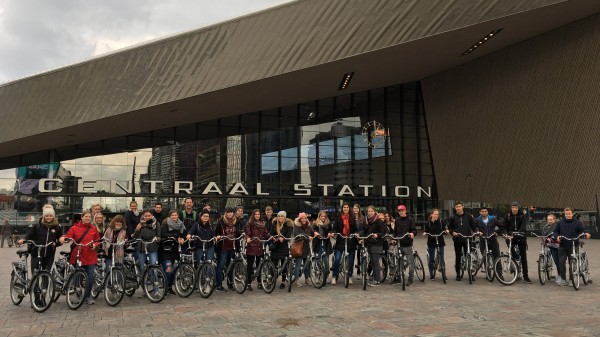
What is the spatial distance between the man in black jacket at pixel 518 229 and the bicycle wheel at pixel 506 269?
35cm

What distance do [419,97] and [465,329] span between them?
85.9 ft

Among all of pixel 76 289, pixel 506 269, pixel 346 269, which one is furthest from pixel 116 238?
pixel 506 269

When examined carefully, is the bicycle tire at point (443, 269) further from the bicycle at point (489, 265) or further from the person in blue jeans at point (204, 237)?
the person in blue jeans at point (204, 237)

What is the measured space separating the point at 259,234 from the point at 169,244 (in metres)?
1.76

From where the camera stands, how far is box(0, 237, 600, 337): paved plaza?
19.0ft

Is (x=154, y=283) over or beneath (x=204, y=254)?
beneath

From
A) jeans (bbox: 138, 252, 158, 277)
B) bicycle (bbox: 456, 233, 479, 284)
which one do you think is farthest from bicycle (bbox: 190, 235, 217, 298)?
bicycle (bbox: 456, 233, 479, 284)

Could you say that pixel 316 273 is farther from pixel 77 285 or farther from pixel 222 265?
pixel 77 285

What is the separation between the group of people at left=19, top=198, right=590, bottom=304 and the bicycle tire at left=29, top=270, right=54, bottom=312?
1.75ft

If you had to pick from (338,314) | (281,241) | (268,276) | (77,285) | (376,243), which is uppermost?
(281,241)

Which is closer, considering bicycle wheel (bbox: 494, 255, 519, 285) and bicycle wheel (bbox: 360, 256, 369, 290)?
bicycle wheel (bbox: 360, 256, 369, 290)

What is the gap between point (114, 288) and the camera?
7531mm

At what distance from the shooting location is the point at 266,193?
26.6 m

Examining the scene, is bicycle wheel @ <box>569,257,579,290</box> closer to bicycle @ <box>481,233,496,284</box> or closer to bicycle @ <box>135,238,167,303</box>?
bicycle @ <box>481,233,496,284</box>
